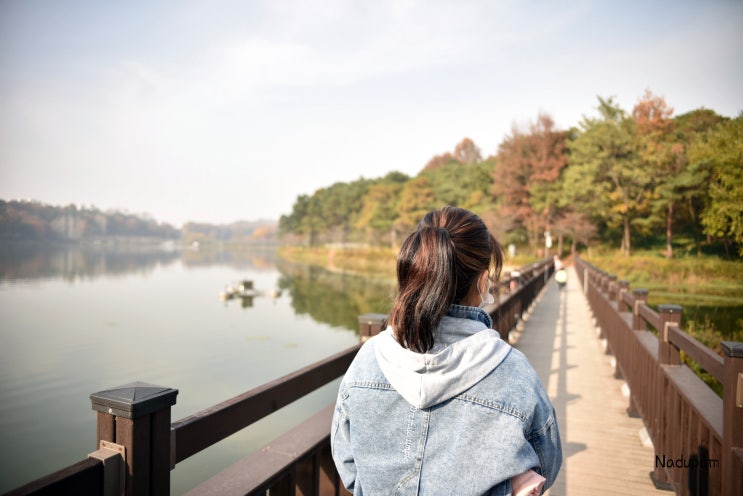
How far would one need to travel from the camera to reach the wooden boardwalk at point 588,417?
10.7ft

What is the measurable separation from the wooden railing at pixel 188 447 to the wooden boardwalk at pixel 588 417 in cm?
204

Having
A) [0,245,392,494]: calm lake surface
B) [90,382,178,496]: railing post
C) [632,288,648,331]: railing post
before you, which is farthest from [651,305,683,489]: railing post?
[0,245,392,494]: calm lake surface

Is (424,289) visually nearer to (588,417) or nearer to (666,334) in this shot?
(666,334)

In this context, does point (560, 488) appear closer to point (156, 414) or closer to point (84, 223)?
point (156, 414)

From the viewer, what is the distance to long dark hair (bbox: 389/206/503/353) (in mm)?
1051

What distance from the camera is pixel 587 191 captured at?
28.3m

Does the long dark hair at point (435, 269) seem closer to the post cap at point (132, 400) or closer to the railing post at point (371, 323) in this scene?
the post cap at point (132, 400)

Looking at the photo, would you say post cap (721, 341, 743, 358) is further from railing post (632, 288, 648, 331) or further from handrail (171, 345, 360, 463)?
railing post (632, 288, 648, 331)

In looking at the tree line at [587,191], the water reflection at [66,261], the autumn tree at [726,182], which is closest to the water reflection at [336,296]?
the tree line at [587,191]

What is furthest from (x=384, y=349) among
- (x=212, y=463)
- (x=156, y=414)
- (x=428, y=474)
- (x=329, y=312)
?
(x=329, y=312)

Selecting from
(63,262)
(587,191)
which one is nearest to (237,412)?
(63,262)

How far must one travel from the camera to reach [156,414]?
47.4 inches

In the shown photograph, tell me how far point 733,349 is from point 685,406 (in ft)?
3.25

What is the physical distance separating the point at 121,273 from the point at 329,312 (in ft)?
54.8
